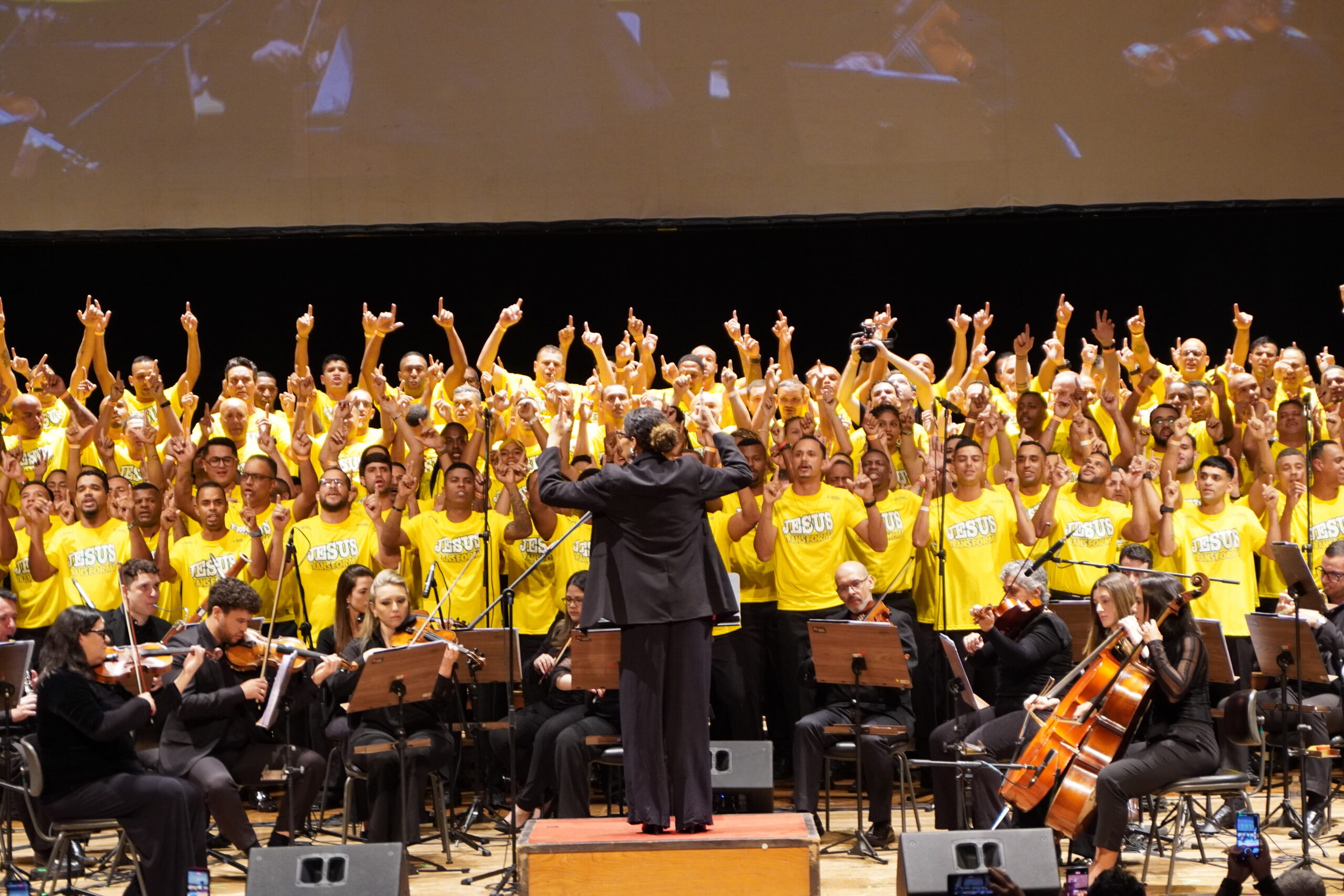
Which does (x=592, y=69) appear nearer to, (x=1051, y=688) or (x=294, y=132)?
(x=294, y=132)

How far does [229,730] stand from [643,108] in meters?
5.90

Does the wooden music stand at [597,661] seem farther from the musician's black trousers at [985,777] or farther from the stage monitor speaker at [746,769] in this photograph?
the musician's black trousers at [985,777]

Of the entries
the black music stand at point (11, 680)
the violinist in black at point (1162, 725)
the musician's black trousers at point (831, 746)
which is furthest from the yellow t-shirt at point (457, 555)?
the violinist in black at point (1162, 725)

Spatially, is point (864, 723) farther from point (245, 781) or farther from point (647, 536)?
point (245, 781)

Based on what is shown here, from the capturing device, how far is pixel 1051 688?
5.70 metres

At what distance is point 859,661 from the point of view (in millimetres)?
6195

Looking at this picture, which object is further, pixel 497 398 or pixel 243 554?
pixel 497 398

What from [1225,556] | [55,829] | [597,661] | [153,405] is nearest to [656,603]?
[597,661]

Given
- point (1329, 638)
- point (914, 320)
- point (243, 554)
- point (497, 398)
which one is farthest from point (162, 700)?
point (914, 320)

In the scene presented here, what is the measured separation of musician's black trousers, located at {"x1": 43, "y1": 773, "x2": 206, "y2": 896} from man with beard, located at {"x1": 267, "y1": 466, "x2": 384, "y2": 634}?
209cm

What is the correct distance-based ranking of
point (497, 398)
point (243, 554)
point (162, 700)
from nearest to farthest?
point (162, 700) < point (243, 554) < point (497, 398)

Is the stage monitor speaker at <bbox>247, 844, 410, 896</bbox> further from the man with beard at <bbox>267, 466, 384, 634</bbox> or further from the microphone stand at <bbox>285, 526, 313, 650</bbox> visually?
the man with beard at <bbox>267, 466, 384, 634</bbox>

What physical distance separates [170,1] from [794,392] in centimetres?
541

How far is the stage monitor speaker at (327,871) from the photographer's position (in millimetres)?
4230
